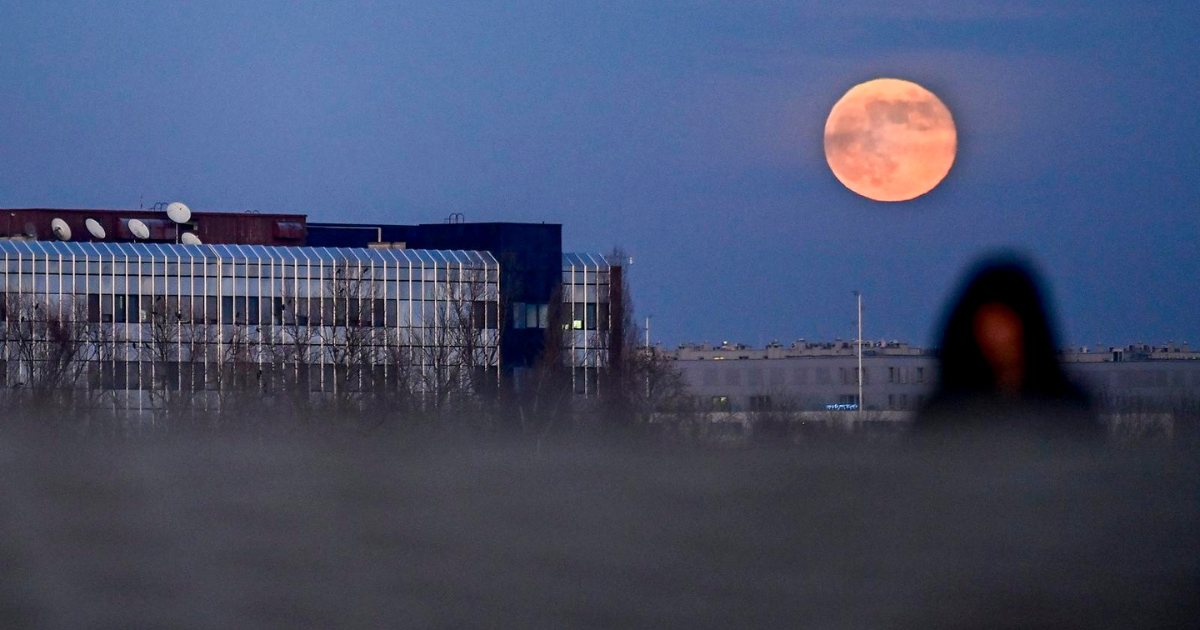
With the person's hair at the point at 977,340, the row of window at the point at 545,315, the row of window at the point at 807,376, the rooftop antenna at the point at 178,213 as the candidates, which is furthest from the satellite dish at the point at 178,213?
the person's hair at the point at 977,340

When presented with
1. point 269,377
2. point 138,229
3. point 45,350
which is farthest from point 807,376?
point 138,229

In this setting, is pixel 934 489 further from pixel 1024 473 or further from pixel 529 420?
pixel 529 420

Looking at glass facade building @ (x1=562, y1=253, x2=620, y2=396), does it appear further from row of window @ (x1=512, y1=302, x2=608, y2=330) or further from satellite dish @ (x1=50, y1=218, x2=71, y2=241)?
satellite dish @ (x1=50, y1=218, x2=71, y2=241)

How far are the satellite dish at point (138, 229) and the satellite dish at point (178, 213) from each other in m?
1.01

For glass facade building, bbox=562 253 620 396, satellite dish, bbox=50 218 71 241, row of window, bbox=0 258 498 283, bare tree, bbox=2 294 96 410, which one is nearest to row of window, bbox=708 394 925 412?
bare tree, bbox=2 294 96 410

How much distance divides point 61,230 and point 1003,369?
4393cm

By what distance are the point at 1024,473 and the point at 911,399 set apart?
2266 mm

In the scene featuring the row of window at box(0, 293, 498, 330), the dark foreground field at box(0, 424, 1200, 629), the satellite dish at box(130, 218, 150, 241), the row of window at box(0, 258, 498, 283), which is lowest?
the dark foreground field at box(0, 424, 1200, 629)

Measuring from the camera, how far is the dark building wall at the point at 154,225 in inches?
2008

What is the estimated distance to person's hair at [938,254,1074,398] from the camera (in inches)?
433

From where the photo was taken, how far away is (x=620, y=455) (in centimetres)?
966

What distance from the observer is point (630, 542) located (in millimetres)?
8688

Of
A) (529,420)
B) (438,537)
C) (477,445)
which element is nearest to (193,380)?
(529,420)

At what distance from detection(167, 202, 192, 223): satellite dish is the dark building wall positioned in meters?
1.12
